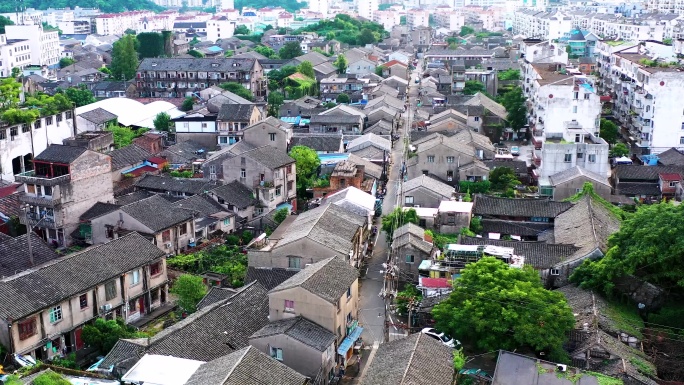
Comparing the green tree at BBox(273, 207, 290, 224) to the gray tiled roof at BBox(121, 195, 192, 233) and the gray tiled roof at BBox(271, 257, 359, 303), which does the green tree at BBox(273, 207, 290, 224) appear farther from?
the gray tiled roof at BBox(271, 257, 359, 303)

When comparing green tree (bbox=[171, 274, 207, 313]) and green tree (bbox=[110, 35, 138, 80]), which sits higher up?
green tree (bbox=[110, 35, 138, 80])

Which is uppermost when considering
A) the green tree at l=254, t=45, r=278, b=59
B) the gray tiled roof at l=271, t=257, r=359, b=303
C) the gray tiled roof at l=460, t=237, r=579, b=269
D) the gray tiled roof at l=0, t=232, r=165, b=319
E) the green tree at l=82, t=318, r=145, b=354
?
the green tree at l=254, t=45, r=278, b=59

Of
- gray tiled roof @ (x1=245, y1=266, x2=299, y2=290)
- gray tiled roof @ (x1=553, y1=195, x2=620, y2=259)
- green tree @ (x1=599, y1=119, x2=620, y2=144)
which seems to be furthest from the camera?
green tree @ (x1=599, y1=119, x2=620, y2=144)

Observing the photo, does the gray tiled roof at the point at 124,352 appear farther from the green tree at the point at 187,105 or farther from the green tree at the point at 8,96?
the green tree at the point at 187,105

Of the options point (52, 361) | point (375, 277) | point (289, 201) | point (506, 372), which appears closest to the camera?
point (506, 372)

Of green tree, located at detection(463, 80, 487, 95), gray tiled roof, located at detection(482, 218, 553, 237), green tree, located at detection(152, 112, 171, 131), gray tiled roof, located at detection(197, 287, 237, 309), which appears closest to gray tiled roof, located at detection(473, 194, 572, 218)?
gray tiled roof, located at detection(482, 218, 553, 237)

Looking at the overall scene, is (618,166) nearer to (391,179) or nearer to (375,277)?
(391,179)

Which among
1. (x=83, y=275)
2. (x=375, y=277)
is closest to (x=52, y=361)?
(x=83, y=275)
